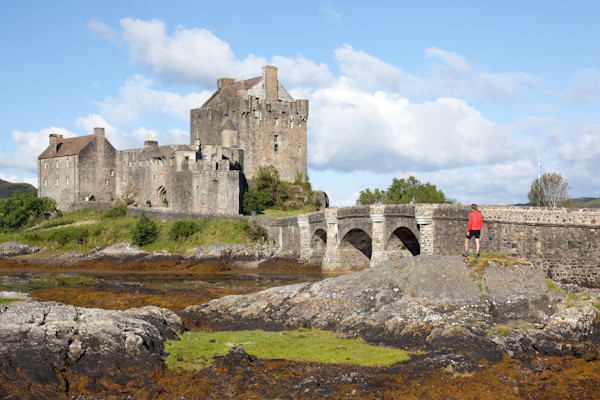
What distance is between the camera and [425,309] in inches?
711

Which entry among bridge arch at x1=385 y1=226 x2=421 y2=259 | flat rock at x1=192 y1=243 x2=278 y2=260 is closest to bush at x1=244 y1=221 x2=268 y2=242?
flat rock at x1=192 y1=243 x2=278 y2=260

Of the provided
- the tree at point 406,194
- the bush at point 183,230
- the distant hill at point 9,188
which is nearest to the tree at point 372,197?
the tree at point 406,194

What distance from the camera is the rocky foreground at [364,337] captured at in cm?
1342

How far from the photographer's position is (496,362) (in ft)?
48.8

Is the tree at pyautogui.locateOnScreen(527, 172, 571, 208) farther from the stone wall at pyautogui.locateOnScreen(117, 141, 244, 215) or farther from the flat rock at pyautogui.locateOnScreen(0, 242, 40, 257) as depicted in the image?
the flat rock at pyautogui.locateOnScreen(0, 242, 40, 257)

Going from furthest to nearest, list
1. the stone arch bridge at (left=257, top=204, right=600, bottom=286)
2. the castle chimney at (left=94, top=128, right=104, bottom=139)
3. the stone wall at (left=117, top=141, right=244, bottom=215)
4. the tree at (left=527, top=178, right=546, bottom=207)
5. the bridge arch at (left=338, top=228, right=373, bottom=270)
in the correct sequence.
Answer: the castle chimney at (left=94, top=128, right=104, bottom=139), the tree at (left=527, top=178, right=546, bottom=207), the stone wall at (left=117, top=141, right=244, bottom=215), the bridge arch at (left=338, top=228, right=373, bottom=270), the stone arch bridge at (left=257, top=204, right=600, bottom=286)

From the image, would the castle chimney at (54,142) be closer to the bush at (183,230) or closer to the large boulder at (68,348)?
the bush at (183,230)

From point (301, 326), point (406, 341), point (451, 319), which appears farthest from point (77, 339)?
point (451, 319)

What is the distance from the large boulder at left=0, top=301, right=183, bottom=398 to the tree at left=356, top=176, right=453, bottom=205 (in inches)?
1678

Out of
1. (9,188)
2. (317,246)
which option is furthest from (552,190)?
(9,188)

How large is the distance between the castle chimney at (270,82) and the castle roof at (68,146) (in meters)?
20.6

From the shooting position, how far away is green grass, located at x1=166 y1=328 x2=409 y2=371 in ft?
51.3

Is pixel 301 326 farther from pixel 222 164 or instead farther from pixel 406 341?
pixel 222 164

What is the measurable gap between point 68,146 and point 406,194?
38651 mm
